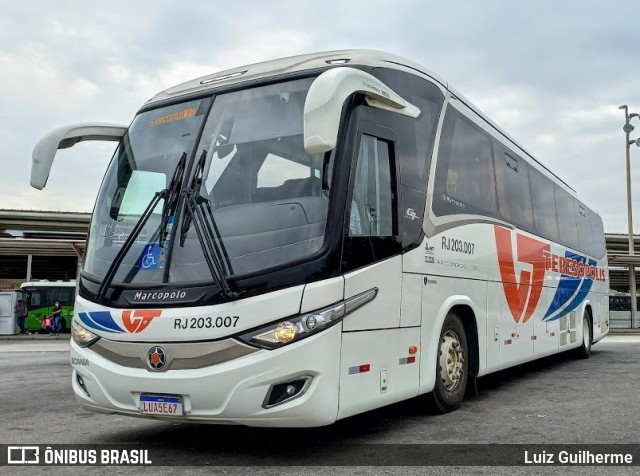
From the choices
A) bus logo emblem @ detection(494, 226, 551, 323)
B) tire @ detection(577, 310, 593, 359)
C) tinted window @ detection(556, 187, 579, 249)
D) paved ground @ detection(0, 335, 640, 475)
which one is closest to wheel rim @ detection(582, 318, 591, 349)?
tire @ detection(577, 310, 593, 359)

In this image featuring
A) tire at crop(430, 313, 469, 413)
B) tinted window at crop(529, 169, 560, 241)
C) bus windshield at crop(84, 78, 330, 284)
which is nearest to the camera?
bus windshield at crop(84, 78, 330, 284)

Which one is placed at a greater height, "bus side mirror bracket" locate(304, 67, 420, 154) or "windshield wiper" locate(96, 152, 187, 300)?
"bus side mirror bracket" locate(304, 67, 420, 154)

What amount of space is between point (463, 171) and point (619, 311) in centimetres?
3481

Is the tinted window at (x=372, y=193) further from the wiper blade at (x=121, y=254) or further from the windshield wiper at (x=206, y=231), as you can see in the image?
the wiper blade at (x=121, y=254)

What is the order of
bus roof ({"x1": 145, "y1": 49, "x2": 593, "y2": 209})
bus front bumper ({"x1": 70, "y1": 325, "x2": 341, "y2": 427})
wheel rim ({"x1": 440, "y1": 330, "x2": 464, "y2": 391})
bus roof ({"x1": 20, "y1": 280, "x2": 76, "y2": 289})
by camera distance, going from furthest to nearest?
bus roof ({"x1": 20, "y1": 280, "x2": 76, "y2": 289}) < wheel rim ({"x1": 440, "y1": 330, "x2": 464, "y2": 391}) < bus roof ({"x1": 145, "y1": 49, "x2": 593, "y2": 209}) < bus front bumper ({"x1": 70, "y1": 325, "x2": 341, "y2": 427})

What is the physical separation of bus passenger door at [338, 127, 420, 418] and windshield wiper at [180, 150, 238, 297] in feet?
3.04

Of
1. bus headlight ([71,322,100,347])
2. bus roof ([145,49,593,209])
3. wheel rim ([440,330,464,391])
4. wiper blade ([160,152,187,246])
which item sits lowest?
wheel rim ([440,330,464,391])

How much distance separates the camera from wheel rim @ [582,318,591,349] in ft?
44.1

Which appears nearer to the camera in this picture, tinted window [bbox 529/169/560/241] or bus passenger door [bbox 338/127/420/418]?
bus passenger door [bbox 338/127/420/418]

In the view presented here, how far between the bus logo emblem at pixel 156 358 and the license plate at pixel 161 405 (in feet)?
0.74

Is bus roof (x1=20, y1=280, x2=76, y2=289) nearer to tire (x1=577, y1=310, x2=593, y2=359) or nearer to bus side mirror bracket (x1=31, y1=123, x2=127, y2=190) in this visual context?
tire (x1=577, y1=310, x2=593, y2=359)

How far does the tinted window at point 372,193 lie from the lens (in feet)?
17.5

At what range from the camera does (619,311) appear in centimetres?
3822

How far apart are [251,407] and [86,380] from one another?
1.60 meters
